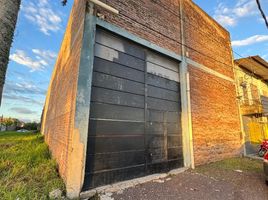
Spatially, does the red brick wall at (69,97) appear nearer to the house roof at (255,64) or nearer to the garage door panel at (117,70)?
the garage door panel at (117,70)

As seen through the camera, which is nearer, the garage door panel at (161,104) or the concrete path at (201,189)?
the concrete path at (201,189)

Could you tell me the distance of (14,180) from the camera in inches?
159

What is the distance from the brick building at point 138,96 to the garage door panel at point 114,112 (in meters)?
0.03

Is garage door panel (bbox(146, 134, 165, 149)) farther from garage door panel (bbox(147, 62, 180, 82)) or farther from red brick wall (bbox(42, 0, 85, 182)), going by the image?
red brick wall (bbox(42, 0, 85, 182))

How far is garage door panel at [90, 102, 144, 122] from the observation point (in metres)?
4.48

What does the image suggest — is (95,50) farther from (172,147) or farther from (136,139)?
(172,147)

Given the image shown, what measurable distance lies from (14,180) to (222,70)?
10.2m

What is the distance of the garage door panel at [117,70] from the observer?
4743 mm

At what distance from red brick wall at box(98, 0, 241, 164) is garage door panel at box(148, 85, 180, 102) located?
806 mm

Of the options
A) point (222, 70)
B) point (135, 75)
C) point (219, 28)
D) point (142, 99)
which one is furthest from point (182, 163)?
point (219, 28)

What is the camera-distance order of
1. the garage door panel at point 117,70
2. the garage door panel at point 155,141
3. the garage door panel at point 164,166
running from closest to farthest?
Result: the garage door panel at point 117,70 → the garage door panel at point 164,166 → the garage door panel at point 155,141

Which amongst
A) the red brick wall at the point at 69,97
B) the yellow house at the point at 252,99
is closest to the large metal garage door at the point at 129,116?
the red brick wall at the point at 69,97

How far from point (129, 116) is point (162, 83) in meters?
2.09

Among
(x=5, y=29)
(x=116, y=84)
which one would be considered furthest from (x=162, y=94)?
(x=5, y=29)
